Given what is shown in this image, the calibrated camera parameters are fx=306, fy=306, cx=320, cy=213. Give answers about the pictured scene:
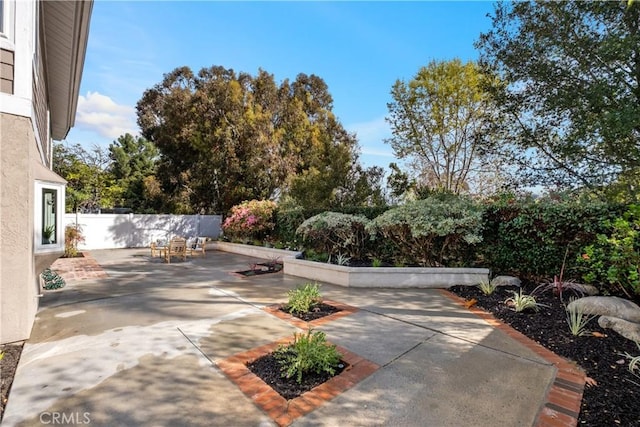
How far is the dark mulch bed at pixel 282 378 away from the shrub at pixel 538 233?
5.09 meters

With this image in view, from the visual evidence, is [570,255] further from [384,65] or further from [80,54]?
[384,65]

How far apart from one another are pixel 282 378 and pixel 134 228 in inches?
624

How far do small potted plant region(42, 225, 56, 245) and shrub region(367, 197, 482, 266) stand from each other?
612cm

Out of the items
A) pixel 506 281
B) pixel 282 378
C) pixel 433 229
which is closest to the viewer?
pixel 282 378

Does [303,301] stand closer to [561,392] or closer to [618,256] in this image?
[561,392]

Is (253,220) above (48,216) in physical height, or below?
below

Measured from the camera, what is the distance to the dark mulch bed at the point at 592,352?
241cm

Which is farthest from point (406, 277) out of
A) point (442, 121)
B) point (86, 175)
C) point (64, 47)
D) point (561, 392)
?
point (86, 175)

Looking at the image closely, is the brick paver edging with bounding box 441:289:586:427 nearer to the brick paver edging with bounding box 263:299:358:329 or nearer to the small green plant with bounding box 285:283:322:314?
the brick paver edging with bounding box 263:299:358:329

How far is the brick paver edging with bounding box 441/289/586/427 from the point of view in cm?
232

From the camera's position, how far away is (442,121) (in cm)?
1429

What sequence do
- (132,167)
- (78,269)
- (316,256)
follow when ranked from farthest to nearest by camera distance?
(132,167)
(316,256)
(78,269)

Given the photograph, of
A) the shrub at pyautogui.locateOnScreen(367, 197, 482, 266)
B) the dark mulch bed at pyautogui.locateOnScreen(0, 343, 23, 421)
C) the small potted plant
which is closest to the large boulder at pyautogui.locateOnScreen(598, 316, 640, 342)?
the shrub at pyautogui.locateOnScreen(367, 197, 482, 266)

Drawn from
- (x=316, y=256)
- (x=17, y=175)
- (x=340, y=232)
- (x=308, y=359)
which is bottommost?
(x=308, y=359)
